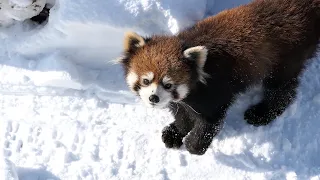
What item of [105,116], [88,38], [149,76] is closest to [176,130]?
[105,116]

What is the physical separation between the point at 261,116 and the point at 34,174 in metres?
1.70

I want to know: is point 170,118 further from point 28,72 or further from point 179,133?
point 28,72

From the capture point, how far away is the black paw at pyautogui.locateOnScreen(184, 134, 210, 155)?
340 cm

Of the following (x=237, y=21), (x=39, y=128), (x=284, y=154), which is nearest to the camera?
(x=237, y=21)

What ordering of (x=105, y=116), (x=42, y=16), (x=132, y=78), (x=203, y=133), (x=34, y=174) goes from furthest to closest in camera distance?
(x=42, y=16)
(x=105, y=116)
(x=34, y=174)
(x=203, y=133)
(x=132, y=78)

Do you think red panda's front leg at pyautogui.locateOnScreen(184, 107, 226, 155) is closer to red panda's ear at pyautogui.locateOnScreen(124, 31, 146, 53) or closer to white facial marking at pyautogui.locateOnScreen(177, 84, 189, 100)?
Result: white facial marking at pyautogui.locateOnScreen(177, 84, 189, 100)

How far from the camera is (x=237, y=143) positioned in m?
3.57

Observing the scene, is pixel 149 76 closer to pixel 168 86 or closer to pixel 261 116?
pixel 168 86

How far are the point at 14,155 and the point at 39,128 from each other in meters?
0.27

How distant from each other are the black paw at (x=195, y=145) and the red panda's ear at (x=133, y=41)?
80cm

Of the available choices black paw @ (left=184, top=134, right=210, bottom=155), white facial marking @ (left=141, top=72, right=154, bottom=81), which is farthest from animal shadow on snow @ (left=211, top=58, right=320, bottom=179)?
white facial marking @ (left=141, top=72, right=154, bottom=81)

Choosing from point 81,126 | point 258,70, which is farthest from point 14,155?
point 258,70

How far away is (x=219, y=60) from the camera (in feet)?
→ 10.3

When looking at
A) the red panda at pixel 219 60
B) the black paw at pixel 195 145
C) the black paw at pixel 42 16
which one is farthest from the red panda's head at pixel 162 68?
the black paw at pixel 42 16
